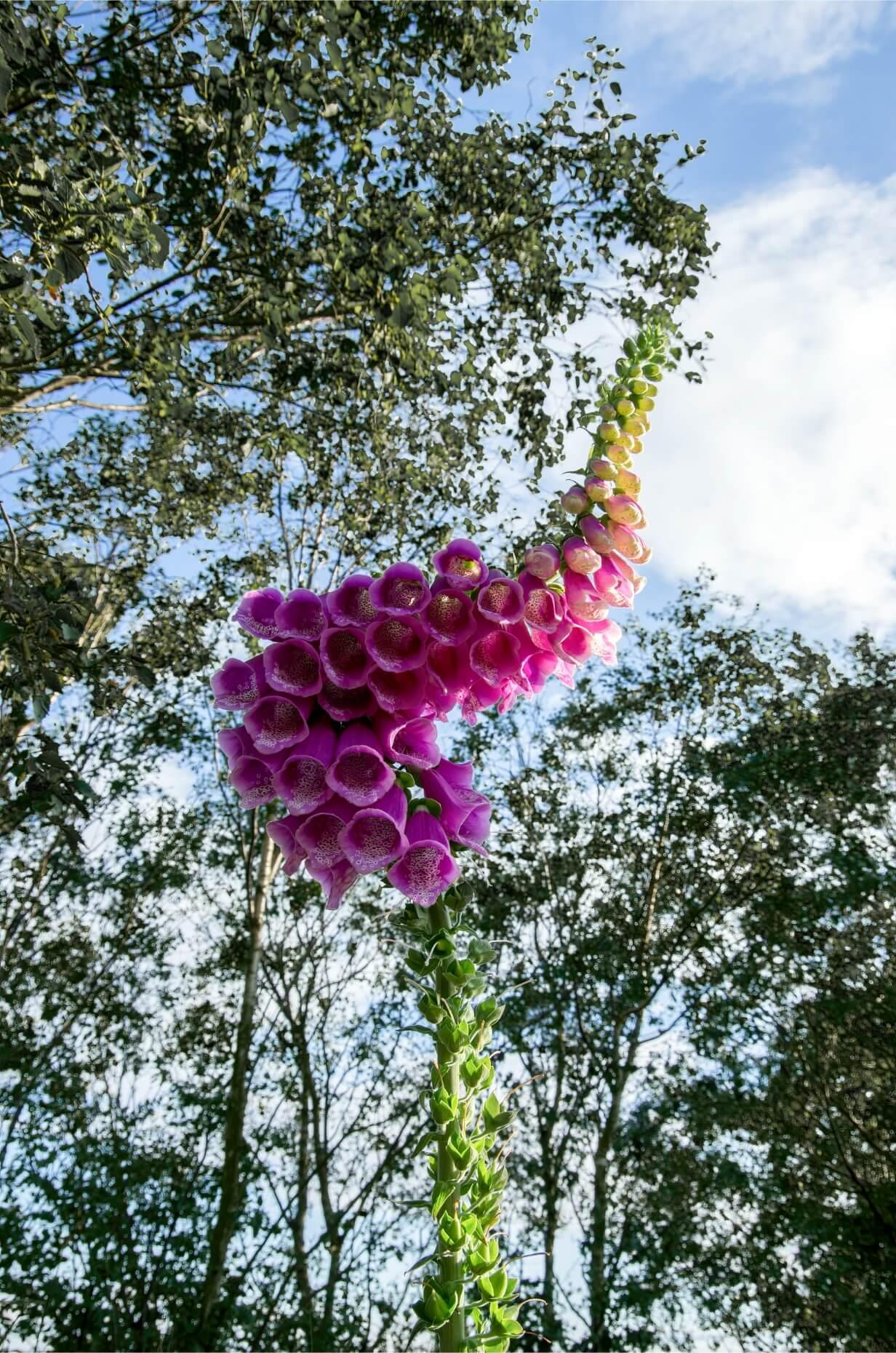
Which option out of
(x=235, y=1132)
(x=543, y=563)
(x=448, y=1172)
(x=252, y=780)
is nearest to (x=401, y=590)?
(x=543, y=563)

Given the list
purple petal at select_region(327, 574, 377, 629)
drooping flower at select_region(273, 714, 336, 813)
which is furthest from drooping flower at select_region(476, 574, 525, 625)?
drooping flower at select_region(273, 714, 336, 813)

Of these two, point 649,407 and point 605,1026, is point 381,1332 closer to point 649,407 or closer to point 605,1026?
point 605,1026

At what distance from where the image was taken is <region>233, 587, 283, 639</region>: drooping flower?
0.98 meters

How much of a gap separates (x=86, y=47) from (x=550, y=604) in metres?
4.24

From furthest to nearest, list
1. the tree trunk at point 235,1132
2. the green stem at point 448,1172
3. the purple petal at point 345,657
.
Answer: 1. the tree trunk at point 235,1132
2. the purple petal at point 345,657
3. the green stem at point 448,1172

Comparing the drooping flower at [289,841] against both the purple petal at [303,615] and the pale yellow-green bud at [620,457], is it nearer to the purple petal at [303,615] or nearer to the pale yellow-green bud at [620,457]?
the purple petal at [303,615]

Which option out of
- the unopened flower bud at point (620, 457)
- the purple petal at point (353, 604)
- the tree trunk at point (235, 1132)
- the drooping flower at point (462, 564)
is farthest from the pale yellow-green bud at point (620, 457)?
the tree trunk at point (235, 1132)

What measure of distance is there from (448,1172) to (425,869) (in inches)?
11.5

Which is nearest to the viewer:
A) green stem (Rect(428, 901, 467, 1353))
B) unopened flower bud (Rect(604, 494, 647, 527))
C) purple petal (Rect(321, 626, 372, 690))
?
green stem (Rect(428, 901, 467, 1353))

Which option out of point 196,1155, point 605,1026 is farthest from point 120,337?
point 605,1026

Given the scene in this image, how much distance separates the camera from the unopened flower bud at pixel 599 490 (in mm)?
1009

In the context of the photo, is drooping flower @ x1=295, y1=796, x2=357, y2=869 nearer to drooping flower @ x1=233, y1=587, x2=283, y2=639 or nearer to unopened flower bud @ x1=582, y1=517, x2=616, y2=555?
drooping flower @ x1=233, y1=587, x2=283, y2=639

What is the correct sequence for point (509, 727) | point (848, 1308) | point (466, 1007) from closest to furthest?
point (466, 1007) → point (848, 1308) → point (509, 727)

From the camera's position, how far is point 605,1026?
991 cm
